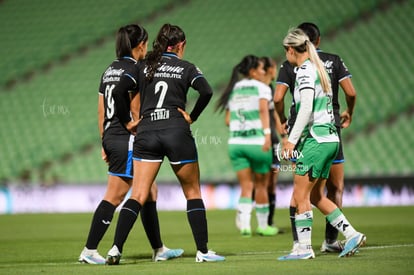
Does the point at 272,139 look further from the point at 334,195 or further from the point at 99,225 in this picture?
the point at 99,225

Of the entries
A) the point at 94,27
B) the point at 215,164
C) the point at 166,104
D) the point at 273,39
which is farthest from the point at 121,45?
the point at 94,27

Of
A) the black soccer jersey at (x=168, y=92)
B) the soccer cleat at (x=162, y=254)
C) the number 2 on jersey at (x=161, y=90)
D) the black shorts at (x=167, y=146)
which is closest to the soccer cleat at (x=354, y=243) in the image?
the black shorts at (x=167, y=146)

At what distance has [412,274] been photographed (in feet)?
18.6

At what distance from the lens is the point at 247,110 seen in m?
10.9

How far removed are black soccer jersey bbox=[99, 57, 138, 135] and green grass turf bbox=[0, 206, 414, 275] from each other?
4.06 feet

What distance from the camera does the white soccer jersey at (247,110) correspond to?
1075 cm

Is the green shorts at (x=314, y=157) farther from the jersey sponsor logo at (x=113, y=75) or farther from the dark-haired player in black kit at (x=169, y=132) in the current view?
the jersey sponsor logo at (x=113, y=75)

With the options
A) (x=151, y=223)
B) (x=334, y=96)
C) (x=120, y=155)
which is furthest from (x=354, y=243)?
(x=120, y=155)

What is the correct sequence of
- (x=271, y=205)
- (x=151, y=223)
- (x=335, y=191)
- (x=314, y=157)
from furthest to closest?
(x=271, y=205)
(x=335, y=191)
(x=151, y=223)
(x=314, y=157)

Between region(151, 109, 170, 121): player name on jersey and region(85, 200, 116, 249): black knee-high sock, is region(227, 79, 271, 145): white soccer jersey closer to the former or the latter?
region(85, 200, 116, 249): black knee-high sock

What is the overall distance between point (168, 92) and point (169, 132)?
1.12 ft

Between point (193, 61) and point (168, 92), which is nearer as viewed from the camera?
point (168, 92)

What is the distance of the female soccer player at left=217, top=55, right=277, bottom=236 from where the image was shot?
10.7m

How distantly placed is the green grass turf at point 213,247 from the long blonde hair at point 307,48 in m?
1.51
